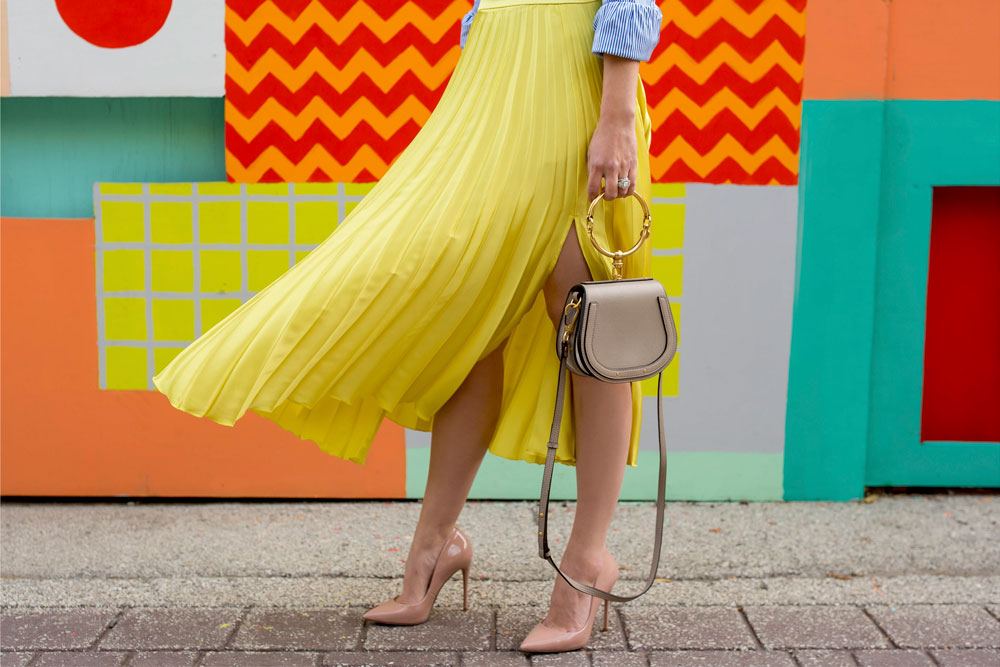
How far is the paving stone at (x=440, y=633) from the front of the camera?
2141 millimetres

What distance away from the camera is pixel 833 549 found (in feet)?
9.11

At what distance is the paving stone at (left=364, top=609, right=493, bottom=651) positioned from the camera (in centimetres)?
214

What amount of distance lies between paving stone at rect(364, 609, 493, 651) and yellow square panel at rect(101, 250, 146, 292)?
1.40 meters

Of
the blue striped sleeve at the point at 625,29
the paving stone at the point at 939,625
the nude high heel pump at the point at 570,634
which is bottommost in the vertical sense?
the paving stone at the point at 939,625

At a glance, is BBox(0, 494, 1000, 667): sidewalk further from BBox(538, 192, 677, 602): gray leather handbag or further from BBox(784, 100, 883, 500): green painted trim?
BBox(538, 192, 677, 602): gray leather handbag

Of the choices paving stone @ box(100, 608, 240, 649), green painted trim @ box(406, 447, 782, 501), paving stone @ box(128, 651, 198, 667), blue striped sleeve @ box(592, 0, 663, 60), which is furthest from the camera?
green painted trim @ box(406, 447, 782, 501)

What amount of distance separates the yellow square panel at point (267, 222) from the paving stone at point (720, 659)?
168cm

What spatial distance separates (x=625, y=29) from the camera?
1852 millimetres

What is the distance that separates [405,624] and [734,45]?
6.38ft

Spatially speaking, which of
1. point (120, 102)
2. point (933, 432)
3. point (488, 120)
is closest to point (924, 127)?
point (933, 432)

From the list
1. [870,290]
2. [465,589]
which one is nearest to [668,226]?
[870,290]

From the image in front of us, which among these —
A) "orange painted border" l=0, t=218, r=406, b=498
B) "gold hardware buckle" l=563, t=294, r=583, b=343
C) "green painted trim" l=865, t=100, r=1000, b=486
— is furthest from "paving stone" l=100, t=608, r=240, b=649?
"green painted trim" l=865, t=100, r=1000, b=486

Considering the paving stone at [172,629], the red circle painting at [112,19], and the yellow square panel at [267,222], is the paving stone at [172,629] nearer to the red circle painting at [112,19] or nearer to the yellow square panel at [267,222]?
the yellow square panel at [267,222]

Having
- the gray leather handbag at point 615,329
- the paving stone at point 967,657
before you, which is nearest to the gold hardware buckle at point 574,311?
the gray leather handbag at point 615,329
